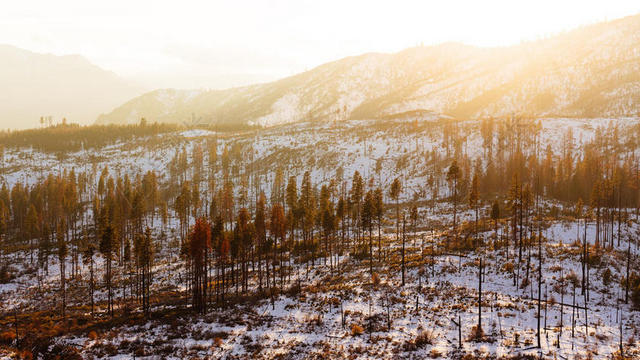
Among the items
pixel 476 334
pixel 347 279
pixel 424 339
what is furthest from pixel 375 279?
pixel 476 334

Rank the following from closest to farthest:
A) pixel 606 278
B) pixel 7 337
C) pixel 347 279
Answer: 1. pixel 7 337
2. pixel 606 278
3. pixel 347 279

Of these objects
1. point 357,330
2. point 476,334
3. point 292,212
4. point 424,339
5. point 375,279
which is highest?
point 292,212

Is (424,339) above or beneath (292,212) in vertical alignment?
beneath

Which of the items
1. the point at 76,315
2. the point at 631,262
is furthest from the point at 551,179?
the point at 76,315

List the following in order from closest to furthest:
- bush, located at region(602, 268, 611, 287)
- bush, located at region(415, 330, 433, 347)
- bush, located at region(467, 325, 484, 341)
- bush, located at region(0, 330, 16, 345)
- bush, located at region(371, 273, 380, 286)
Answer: bush, located at region(415, 330, 433, 347) → bush, located at region(467, 325, 484, 341) → bush, located at region(0, 330, 16, 345) → bush, located at region(602, 268, 611, 287) → bush, located at region(371, 273, 380, 286)

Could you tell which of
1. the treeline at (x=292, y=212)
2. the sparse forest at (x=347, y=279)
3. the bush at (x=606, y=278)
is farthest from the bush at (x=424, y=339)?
the bush at (x=606, y=278)

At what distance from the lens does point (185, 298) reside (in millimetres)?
54750

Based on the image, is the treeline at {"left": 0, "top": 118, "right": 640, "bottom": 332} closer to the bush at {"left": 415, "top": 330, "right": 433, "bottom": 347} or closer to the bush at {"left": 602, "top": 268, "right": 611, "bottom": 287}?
the bush at {"left": 602, "top": 268, "right": 611, "bottom": 287}

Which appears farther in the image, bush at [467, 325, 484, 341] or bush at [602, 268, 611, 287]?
bush at [602, 268, 611, 287]

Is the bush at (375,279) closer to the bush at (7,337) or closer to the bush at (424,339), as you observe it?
the bush at (424,339)

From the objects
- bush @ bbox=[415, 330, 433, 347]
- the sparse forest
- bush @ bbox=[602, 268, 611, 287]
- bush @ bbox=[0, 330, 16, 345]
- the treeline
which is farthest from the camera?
the treeline

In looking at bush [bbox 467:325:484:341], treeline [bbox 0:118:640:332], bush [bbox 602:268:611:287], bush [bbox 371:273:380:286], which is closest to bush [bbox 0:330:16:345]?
treeline [bbox 0:118:640:332]

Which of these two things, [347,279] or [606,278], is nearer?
[606,278]

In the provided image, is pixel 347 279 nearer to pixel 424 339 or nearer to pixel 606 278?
pixel 424 339
